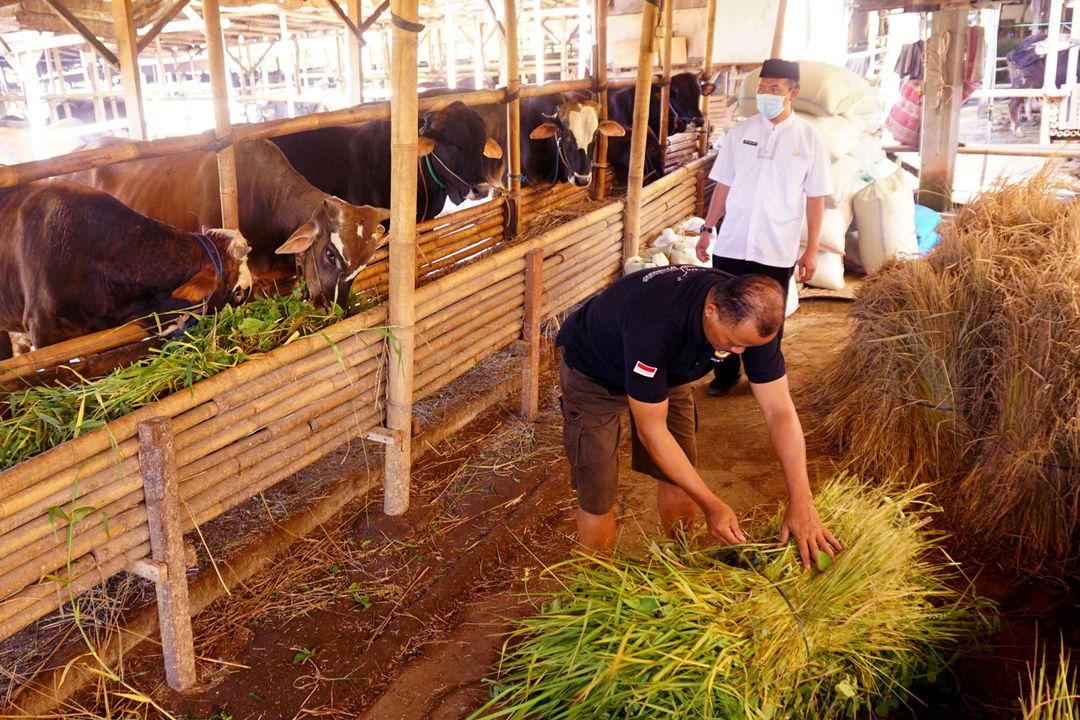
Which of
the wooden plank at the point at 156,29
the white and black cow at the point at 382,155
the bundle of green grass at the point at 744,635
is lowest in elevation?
the bundle of green grass at the point at 744,635

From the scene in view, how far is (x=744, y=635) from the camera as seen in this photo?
215cm

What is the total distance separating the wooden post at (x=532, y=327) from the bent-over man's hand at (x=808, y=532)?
101 inches

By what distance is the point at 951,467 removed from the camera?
3727 millimetres

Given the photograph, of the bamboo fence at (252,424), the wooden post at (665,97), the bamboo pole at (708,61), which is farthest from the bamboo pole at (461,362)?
the bamboo pole at (708,61)

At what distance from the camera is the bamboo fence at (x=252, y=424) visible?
234 cm

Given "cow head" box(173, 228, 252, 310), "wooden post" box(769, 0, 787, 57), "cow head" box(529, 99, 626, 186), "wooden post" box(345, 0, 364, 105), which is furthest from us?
"wooden post" box(345, 0, 364, 105)

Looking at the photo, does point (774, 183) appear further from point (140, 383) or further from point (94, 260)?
point (94, 260)

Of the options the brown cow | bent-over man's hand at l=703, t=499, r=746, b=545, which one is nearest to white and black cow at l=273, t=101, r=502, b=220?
the brown cow

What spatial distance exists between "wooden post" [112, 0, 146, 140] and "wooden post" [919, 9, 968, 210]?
6.57 m

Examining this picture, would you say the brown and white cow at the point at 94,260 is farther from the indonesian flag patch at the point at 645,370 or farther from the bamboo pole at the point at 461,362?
the indonesian flag patch at the point at 645,370

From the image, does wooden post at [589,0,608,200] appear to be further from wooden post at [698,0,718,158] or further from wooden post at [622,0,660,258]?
wooden post at [698,0,718,158]

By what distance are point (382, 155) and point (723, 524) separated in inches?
168

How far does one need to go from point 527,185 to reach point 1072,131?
812cm

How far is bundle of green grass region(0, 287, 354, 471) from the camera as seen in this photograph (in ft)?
8.44
